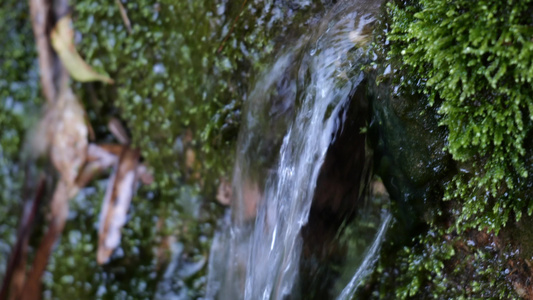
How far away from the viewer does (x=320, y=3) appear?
1331 millimetres

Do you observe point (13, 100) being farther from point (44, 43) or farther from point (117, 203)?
point (117, 203)

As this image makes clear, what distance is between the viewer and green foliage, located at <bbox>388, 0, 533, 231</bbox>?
0.93 metres

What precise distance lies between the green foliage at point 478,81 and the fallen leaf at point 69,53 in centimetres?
132

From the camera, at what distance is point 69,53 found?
1.99 metres

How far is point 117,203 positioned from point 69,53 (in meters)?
A: 0.65

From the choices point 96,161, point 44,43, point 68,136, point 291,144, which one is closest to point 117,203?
point 96,161

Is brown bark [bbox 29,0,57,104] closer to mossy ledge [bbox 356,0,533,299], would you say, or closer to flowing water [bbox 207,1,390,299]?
flowing water [bbox 207,1,390,299]

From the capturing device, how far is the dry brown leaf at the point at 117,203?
2.04 meters

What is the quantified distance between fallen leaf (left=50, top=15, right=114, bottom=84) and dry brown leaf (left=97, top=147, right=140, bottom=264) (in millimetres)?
338

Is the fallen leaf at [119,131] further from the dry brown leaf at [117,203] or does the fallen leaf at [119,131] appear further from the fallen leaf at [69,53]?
the fallen leaf at [69,53]

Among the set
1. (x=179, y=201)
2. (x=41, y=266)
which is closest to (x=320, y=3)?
(x=179, y=201)

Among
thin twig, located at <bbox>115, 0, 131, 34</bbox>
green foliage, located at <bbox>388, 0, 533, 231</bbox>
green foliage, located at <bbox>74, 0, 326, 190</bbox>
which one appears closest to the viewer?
green foliage, located at <bbox>388, 0, 533, 231</bbox>

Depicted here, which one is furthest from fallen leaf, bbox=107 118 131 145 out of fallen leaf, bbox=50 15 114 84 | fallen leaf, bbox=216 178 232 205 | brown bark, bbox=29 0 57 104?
fallen leaf, bbox=216 178 232 205

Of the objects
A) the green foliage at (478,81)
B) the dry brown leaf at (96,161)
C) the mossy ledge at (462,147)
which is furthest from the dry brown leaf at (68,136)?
the green foliage at (478,81)
